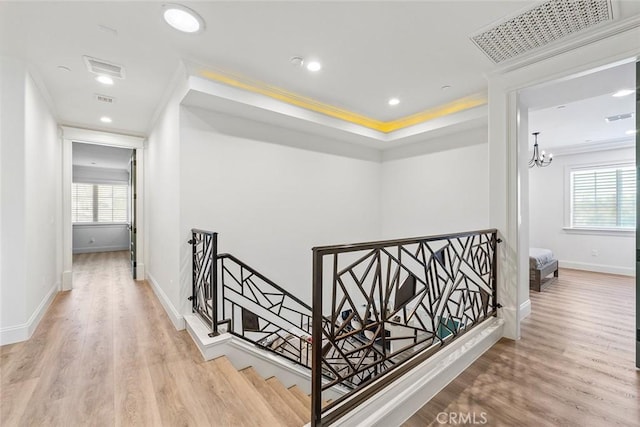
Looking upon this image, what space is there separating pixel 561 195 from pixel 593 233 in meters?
1.02

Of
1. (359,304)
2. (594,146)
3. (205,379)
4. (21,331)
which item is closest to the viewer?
(205,379)

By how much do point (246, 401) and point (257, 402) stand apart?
7 cm

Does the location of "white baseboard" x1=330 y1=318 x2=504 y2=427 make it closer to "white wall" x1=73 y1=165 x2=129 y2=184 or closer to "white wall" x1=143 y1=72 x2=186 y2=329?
"white wall" x1=143 y1=72 x2=186 y2=329

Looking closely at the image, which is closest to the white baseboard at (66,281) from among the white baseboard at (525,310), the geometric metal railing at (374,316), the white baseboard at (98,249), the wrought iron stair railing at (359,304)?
the wrought iron stair railing at (359,304)

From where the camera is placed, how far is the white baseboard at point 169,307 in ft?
9.43

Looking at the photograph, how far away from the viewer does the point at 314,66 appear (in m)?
2.79

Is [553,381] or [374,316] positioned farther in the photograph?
[553,381]

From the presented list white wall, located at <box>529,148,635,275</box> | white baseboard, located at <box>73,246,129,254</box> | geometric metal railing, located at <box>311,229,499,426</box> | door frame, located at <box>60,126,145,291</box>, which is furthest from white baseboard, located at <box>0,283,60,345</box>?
white wall, located at <box>529,148,635,275</box>

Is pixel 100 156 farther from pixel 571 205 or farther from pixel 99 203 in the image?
pixel 571 205

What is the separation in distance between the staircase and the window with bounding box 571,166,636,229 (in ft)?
24.2

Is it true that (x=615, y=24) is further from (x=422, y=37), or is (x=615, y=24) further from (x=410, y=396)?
(x=410, y=396)

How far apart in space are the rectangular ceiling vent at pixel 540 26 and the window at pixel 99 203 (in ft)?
32.5

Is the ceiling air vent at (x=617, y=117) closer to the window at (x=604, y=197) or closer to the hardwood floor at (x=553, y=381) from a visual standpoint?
the window at (x=604, y=197)

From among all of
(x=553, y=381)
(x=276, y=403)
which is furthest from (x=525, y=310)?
(x=276, y=403)
